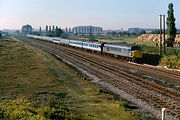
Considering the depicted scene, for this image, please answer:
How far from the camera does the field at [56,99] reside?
18.1m

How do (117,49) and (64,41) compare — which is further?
(64,41)

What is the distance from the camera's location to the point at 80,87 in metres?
30.6

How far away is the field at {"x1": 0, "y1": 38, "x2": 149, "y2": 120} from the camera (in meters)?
18.1

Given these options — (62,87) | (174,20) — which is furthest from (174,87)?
(174,20)

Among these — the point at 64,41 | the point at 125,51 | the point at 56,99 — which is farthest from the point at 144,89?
the point at 64,41

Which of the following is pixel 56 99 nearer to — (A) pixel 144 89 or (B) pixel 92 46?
(A) pixel 144 89

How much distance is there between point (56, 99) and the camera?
80.2 feet

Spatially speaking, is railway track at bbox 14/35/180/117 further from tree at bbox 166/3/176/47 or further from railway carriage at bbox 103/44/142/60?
tree at bbox 166/3/176/47

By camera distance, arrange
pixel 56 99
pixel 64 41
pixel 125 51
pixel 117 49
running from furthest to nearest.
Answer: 1. pixel 64 41
2. pixel 117 49
3. pixel 125 51
4. pixel 56 99

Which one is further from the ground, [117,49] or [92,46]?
[92,46]

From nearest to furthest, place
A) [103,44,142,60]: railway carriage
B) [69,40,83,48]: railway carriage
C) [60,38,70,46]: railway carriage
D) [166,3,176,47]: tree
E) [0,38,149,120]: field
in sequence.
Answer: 1. [0,38,149,120]: field
2. [103,44,142,60]: railway carriage
3. [166,3,176,47]: tree
4. [69,40,83,48]: railway carriage
5. [60,38,70,46]: railway carriage

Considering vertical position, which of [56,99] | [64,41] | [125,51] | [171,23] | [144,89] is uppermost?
[171,23]

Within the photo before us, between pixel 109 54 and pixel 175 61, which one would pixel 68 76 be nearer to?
pixel 175 61

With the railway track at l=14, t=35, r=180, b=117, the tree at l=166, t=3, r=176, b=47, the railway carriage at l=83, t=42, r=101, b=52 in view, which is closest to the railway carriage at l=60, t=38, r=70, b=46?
the railway carriage at l=83, t=42, r=101, b=52
